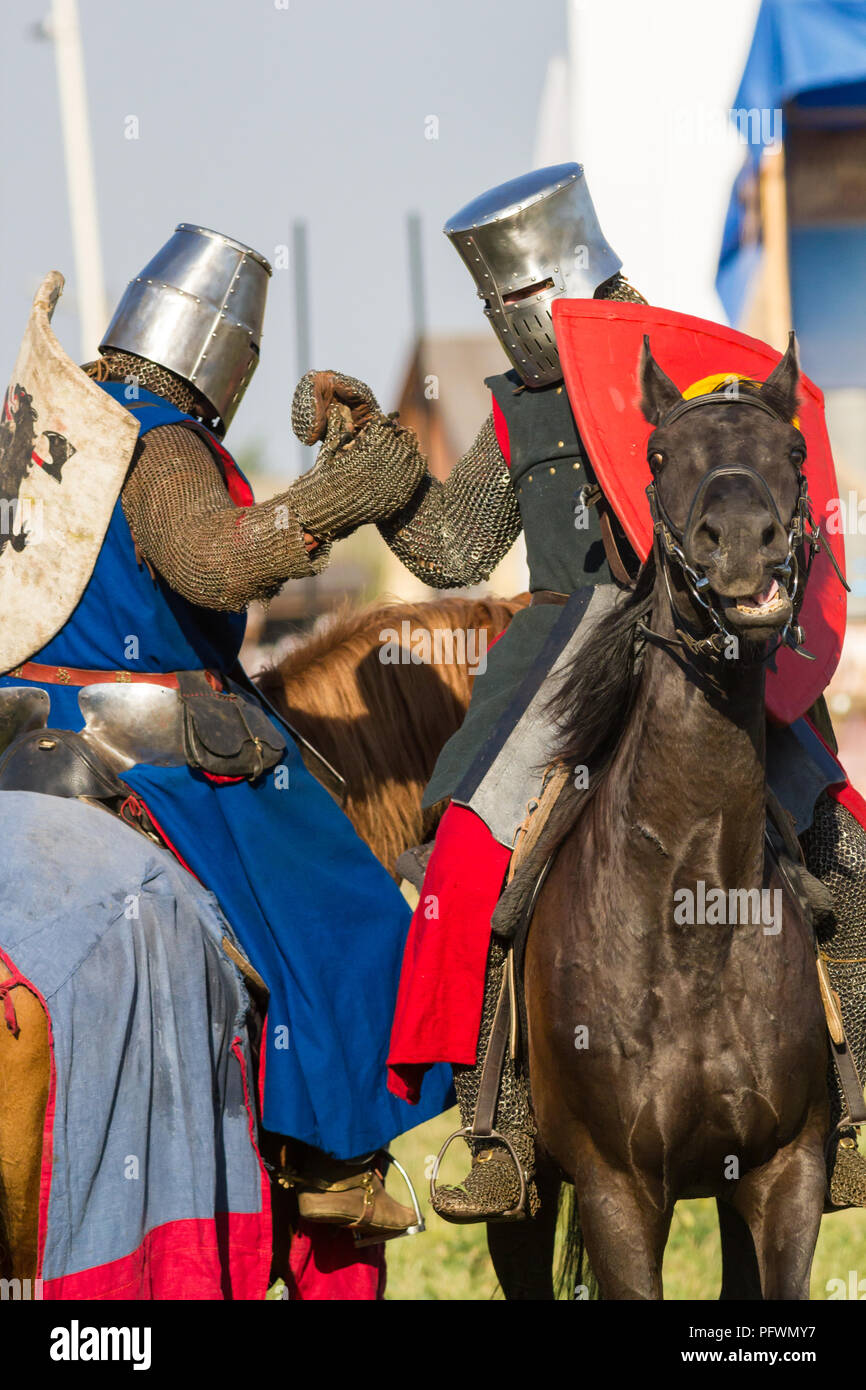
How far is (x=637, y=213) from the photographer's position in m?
11.4

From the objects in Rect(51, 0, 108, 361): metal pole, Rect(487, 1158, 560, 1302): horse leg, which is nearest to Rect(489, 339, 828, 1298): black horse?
Rect(487, 1158, 560, 1302): horse leg

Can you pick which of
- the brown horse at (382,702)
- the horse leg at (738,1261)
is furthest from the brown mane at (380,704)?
the horse leg at (738,1261)

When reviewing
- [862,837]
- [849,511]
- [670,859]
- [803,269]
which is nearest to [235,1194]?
[670,859]

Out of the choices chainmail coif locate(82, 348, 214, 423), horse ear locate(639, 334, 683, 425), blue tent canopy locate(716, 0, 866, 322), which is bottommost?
horse ear locate(639, 334, 683, 425)

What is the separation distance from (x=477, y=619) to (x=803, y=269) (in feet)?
21.8

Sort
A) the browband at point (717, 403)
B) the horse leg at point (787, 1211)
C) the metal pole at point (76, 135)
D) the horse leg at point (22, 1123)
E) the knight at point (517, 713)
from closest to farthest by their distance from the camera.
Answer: the browband at point (717, 403) → the horse leg at point (22, 1123) → the horse leg at point (787, 1211) → the knight at point (517, 713) → the metal pole at point (76, 135)

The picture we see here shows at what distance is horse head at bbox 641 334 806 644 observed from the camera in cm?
297

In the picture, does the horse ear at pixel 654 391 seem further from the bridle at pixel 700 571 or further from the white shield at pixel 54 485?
the white shield at pixel 54 485

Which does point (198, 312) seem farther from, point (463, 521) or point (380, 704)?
point (380, 704)

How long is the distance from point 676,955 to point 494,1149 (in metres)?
0.82

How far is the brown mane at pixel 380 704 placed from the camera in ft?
→ 16.1

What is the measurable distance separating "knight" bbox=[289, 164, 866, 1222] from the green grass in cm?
135

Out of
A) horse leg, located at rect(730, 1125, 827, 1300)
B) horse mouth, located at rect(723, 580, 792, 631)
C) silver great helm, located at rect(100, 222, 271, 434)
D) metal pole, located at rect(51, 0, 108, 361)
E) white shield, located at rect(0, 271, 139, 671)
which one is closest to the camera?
horse mouth, located at rect(723, 580, 792, 631)

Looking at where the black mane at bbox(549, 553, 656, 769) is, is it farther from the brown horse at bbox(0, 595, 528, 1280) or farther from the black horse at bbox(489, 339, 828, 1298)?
the brown horse at bbox(0, 595, 528, 1280)
